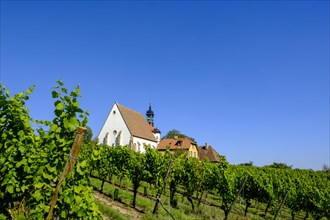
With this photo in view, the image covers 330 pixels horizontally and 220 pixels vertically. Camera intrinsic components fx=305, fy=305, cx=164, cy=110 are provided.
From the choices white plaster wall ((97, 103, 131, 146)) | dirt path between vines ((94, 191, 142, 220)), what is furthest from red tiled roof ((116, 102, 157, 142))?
dirt path between vines ((94, 191, 142, 220))

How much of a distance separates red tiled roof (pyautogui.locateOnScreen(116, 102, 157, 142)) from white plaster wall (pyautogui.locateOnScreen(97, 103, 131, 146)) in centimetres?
72

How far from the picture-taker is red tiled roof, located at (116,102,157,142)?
51.9m

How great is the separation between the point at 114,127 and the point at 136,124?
4.34 metres

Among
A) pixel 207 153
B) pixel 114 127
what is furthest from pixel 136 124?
pixel 207 153

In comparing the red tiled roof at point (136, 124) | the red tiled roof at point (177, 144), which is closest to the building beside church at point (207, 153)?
the red tiled roof at point (177, 144)

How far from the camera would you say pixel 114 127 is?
52.0 meters

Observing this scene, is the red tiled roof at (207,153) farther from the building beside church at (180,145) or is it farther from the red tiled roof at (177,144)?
the red tiled roof at (177,144)

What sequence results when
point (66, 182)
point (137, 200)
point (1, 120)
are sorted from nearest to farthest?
point (66, 182) → point (1, 120) → point (137, 200)

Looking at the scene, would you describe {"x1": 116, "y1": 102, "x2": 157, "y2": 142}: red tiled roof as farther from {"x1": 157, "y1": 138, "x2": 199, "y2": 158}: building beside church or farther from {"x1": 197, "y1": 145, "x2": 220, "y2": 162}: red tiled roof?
{"x1": 197, "y1": 145, "x2": 220, "y2": 162}: red tiled roof

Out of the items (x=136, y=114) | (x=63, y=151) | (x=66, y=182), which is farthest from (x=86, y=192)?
(x=136, y=114)

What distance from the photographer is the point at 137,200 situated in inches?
710

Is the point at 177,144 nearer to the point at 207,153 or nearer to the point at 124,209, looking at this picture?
the point at 207,153

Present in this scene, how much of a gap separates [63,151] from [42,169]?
374mm

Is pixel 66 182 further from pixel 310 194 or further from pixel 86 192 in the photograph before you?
pixel 310 194
